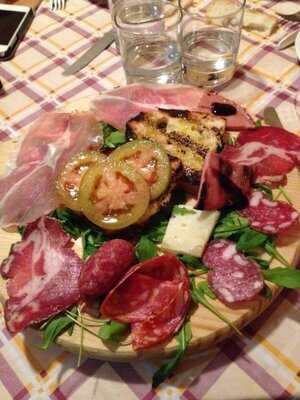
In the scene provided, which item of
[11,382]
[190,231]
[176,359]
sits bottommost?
[11,382]

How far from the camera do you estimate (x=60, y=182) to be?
107 cm

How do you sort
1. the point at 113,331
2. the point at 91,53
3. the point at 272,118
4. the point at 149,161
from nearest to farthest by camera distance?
the point at 113,331
the point at 149,161
the point at 272,118
the point at 91,53

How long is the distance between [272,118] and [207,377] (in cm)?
73

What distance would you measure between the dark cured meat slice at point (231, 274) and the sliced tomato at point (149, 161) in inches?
7.5

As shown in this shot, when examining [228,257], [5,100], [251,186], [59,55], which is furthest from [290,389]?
[59,55]

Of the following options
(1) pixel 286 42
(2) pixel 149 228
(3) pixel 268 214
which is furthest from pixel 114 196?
(1) pixel 286 42

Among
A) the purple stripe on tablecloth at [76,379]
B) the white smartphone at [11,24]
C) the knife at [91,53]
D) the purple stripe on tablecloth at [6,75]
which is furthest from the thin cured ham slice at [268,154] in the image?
the white smartphone at [11,24]

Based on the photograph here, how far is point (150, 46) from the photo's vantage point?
5.12 feet

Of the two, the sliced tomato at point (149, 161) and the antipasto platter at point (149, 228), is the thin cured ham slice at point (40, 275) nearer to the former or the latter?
the antipasto platter at point (149, 228)

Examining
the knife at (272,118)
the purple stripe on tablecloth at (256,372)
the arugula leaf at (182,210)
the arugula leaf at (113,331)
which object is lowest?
the purple stripe on tablecloth at (256,372)

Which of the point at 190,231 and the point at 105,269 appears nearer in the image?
the point at 105,269

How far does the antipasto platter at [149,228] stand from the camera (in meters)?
0.88

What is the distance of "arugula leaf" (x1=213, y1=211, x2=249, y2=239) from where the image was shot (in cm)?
98

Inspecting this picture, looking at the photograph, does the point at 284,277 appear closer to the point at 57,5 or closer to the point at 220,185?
the point at 220,185
